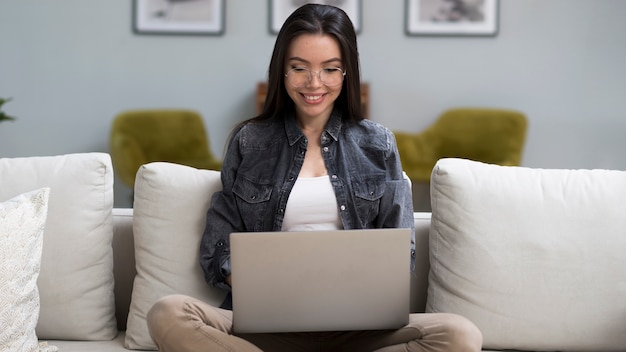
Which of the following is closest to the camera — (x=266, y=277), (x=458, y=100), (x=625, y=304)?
(x=266, y=277)

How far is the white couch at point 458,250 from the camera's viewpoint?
1991 mm

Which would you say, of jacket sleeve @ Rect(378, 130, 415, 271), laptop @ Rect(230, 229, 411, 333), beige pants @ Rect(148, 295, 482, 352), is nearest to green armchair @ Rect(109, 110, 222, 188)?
jacket sleeve @ Rect(378, 130, 415, 271)

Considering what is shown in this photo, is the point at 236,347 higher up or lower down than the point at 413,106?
lower down

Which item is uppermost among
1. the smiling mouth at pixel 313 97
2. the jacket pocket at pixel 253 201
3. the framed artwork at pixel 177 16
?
the framed artwork at pixel 177 16

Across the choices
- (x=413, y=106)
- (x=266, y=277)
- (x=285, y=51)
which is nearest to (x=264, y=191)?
(x=285, y=51)

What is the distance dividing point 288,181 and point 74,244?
1.80 feet

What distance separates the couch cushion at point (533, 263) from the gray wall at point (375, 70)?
114 inches

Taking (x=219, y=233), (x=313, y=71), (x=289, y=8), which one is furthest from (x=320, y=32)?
(x=289, y=8)

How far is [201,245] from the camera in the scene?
2014 mm

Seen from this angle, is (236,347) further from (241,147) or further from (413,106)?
(413,106)

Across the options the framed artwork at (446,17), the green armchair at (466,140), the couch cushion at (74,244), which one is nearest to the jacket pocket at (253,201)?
the couch cushion at (74,244)

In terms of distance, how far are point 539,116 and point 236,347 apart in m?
3.68

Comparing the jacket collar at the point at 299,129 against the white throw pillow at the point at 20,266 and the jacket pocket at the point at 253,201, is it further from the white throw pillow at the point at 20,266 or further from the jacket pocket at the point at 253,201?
the white throw pillow at the point at 20,266

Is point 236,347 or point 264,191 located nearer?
point 236,347
